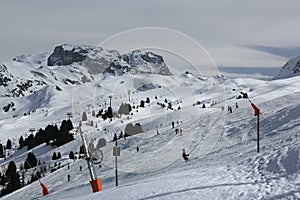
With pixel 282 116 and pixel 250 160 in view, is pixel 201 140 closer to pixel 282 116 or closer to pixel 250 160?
pixel 282 116

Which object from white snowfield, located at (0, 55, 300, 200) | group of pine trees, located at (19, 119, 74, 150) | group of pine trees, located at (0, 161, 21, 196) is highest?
white snowfield, located at (0, 55, 300, 200)

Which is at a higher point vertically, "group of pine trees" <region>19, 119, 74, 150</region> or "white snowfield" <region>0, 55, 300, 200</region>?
"white snowfield" <region>0, 55, 300, 200</region>

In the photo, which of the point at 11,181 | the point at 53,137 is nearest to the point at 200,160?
the point at 11,181

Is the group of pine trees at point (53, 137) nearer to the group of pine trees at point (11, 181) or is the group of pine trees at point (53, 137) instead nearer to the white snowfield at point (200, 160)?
the group of pine trees at point (11, 181)

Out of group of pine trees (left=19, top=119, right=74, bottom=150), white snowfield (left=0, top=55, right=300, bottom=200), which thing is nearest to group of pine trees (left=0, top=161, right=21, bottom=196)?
group of pine trees (left=19, top=119, right=74, bottom=150)

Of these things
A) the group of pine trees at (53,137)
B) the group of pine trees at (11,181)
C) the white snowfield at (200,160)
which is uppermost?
the white snowfield at (200,160)

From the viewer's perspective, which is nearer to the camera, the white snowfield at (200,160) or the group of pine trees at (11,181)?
the white snowfield at (200,160)

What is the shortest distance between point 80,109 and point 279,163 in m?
9.21

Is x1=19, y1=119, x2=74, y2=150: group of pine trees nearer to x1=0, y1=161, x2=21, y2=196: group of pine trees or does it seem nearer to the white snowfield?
x1=0, y1=161, x2=21, y2=196: group of pine trees

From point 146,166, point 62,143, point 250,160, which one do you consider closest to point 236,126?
point 146,166

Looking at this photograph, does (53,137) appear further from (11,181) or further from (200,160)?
(200,160)

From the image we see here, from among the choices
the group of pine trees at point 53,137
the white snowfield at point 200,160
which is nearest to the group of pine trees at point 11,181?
the group of pine trees at point 53,137

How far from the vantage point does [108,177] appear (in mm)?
36719

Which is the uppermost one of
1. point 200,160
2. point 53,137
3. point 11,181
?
point 200,160
